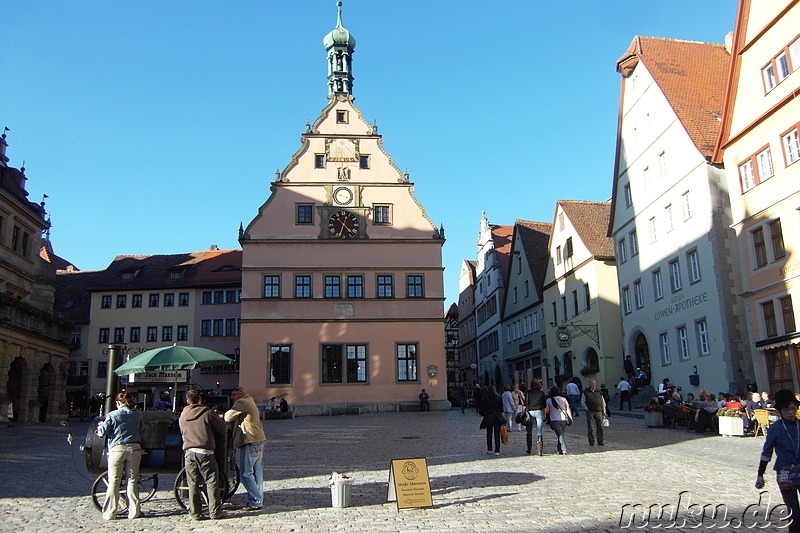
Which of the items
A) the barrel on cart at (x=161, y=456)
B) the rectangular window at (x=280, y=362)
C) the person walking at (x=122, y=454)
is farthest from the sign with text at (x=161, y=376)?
the rectangular window at (x=280, y=362)

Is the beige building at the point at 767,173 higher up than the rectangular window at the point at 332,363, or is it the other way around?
the beige building at the point at 767,173

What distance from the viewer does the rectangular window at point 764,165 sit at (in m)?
23.3

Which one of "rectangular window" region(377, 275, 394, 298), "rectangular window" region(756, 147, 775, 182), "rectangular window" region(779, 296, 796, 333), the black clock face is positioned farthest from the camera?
the black clock face

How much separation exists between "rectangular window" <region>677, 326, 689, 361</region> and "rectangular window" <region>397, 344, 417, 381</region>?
14.2 m

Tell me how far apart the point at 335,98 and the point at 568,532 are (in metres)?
36.2

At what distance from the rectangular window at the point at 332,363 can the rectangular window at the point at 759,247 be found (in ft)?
70.3

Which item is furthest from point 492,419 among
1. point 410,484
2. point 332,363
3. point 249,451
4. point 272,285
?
point 272,285

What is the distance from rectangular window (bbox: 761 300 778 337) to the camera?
23.0 meters

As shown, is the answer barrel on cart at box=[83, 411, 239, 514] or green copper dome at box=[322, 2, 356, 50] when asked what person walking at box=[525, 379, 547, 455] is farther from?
green copper dome at box=[322, 2, 356, 50]

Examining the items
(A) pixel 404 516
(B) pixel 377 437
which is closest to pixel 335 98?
(B) pixel 377 437

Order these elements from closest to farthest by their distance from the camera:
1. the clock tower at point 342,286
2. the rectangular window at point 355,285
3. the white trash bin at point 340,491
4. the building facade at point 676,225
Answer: the white trash bin at point 340,491, the building facade at point 676,225, the clock tower at point 342,286, the rectangular window at point 355,285

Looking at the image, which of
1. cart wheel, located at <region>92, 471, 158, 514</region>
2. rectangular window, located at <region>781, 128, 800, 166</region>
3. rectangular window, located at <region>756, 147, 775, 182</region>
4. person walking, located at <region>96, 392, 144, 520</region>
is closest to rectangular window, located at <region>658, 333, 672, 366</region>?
rectangular window, located at <region>756, 147, 775, 182</region>

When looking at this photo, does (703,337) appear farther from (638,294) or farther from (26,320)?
(26,320)

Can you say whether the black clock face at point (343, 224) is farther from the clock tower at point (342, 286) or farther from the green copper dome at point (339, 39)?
the green copper dome at point (339, 39)
